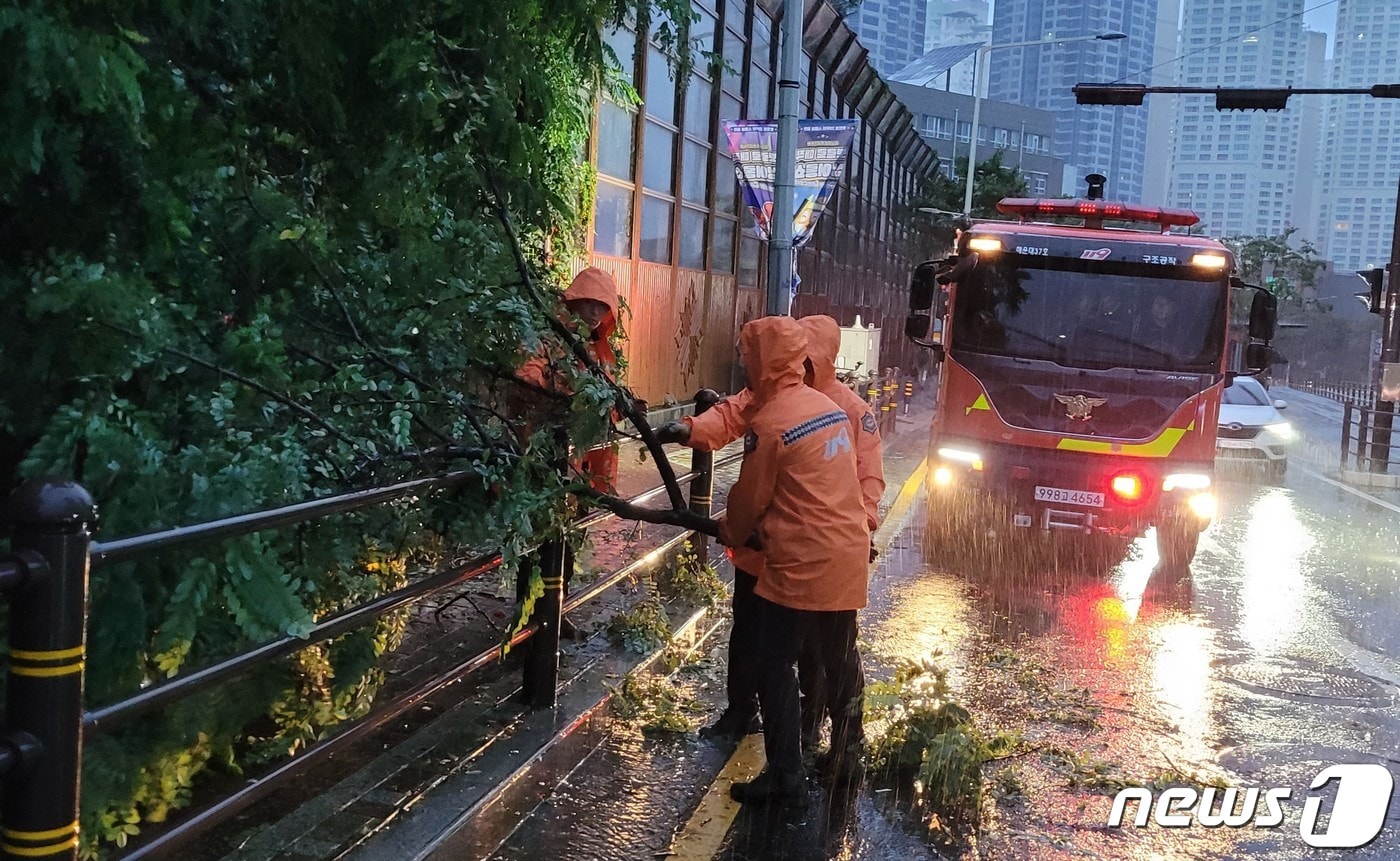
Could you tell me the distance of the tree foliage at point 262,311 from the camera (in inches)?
126

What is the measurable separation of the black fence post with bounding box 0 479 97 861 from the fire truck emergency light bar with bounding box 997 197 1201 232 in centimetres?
981

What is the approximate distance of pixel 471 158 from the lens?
4.36 m

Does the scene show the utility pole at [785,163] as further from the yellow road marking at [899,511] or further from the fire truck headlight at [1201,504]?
the fire truck headlight at [1201,504]

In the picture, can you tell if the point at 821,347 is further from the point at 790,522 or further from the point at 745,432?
the point at 790,522

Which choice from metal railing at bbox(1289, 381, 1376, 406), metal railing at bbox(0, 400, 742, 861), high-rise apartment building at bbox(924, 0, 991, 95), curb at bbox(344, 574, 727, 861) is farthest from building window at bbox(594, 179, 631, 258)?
high-rise apartment building at bbox(924, 0, 991, 95)

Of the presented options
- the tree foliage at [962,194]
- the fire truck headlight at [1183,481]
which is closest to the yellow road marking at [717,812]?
the fire truck headlight at [1183,481]

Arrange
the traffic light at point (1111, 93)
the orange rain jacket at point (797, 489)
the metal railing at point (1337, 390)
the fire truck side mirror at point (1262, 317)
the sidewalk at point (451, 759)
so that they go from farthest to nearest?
1. the metal railing at point (1337, 390)
2. the traffic light at point (1111, 93)
3. the fire truck side mirror at point (1262, 317)
4. the orange rain jacket at point (797, 489)
5. the sidewalk at point (451, 759)

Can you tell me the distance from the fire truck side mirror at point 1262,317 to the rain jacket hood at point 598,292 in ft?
20.7

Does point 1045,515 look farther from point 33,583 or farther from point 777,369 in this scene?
point 33,583

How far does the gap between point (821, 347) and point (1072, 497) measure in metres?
5.44

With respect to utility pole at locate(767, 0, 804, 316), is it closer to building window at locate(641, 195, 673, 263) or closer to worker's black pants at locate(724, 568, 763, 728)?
worker's black pants at locate(724, 568, 763, 728)

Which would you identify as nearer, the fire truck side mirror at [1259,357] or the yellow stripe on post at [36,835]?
the yellow stripe on post at [36,835]

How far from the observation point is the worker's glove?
4688 millimetres

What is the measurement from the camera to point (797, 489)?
4227 mm
